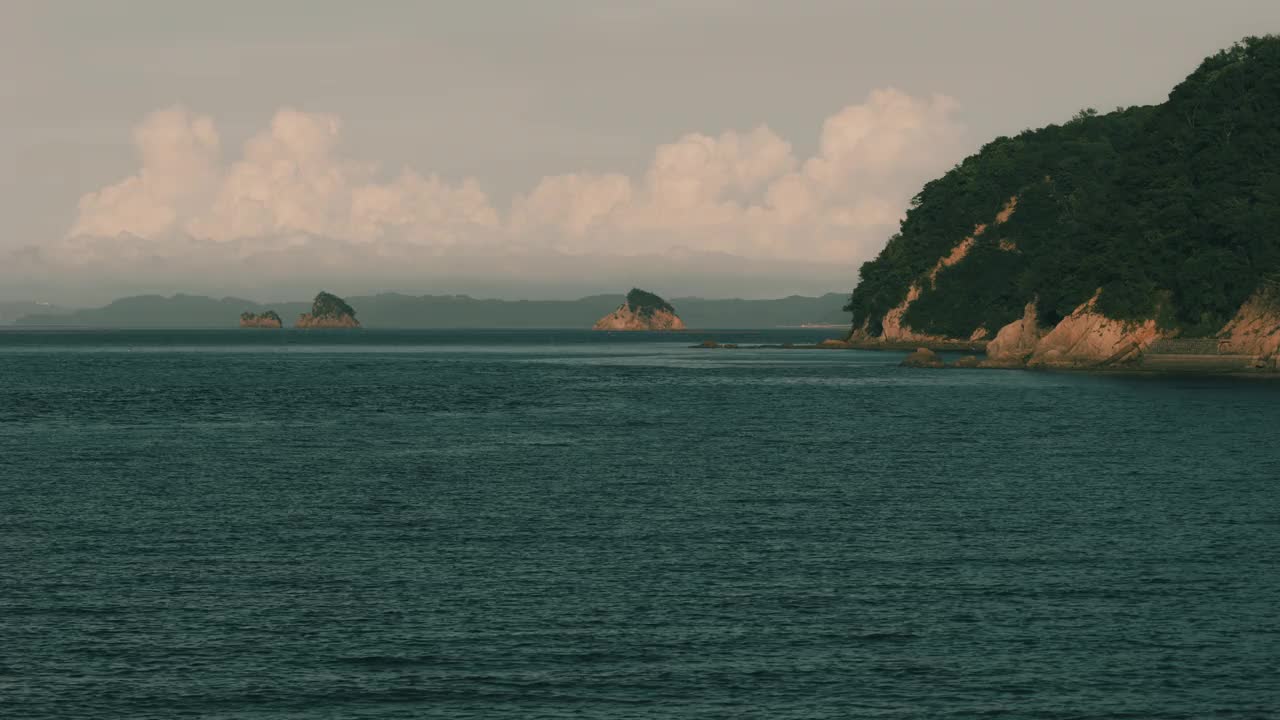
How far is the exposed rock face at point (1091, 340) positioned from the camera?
131 meters

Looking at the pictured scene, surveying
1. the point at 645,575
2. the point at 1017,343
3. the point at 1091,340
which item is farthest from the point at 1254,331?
the point at 645,575

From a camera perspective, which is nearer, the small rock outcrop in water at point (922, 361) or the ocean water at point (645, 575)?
the ocean water at point (645, 575)

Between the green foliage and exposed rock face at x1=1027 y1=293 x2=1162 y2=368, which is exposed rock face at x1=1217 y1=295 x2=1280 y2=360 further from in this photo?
exposed rock face at x1=1027 y1=293 x2=1162 y2=368

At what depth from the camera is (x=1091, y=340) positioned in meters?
136

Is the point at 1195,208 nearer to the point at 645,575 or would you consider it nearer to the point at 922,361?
the point at 922,361

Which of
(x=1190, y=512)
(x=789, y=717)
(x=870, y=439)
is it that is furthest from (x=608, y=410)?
(x=789, y=717)

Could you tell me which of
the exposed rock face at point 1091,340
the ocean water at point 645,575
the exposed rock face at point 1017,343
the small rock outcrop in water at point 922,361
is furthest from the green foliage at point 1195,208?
the ocean water at point 645,575

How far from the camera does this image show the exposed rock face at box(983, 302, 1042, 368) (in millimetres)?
152000

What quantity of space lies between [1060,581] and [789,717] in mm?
11172

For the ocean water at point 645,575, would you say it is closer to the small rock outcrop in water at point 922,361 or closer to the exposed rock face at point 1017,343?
the exposed rock face at point 1017,343

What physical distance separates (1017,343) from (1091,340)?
19485 mm

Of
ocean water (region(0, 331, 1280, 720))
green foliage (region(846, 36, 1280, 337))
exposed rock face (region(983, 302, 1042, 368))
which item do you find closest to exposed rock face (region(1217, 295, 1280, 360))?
green foliage (region(846, 36, 1280, 337))

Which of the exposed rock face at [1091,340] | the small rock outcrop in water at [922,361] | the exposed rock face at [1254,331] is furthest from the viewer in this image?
the small rock outcrop in water at [922,361]

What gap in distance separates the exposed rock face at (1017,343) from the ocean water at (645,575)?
86.6 m
